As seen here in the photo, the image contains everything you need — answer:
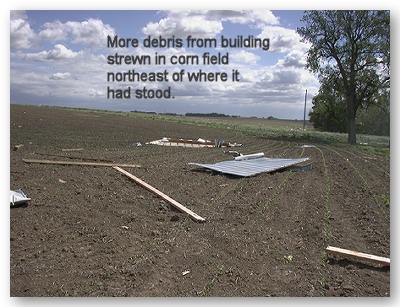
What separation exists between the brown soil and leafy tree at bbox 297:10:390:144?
4.12 metres

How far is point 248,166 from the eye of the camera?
28.7 feet

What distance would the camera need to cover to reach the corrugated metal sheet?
8.07 metres

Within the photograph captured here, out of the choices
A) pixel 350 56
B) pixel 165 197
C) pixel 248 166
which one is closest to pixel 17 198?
pixel 165 197

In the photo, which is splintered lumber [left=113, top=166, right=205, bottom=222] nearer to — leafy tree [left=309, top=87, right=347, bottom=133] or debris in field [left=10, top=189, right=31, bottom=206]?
debris in field [left=10, top=189, right=31, bottom=206]

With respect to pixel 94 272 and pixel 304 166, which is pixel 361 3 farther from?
pixel 304 166

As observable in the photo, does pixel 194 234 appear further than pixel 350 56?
No

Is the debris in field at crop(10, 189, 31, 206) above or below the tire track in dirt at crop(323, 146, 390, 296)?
above

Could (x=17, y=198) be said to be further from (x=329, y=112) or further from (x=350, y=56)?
(x=329, y=112)

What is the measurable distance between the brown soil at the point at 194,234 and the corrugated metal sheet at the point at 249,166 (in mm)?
273

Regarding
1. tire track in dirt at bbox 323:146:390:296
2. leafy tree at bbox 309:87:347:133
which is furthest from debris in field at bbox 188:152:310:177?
leafy tree at bbox 309:87:347:133

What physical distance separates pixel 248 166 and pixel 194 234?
430 cm

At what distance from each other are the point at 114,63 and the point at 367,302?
3592 millimetres

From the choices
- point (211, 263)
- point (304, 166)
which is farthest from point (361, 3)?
point (304, 166)

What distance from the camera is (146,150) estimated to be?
38.3 ft
